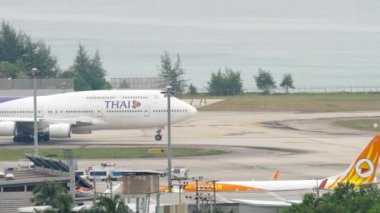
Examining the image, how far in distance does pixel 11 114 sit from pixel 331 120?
134 feet

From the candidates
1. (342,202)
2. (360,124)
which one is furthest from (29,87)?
(342,202)

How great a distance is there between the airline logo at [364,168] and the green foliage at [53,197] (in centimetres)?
2088

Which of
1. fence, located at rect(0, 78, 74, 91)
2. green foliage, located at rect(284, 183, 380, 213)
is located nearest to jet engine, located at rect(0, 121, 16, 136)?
fence, located at rect(0, 78, 74, 91)

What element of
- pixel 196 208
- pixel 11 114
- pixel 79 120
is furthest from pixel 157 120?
pixel 196 208

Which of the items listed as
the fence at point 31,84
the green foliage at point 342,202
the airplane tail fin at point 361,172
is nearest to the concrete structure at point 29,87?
the fence at point 31,84

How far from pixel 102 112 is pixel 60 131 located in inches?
190

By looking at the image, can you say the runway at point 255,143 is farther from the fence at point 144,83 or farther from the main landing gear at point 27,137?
the fence at point 144,83

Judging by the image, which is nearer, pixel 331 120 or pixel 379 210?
pixel 379 210

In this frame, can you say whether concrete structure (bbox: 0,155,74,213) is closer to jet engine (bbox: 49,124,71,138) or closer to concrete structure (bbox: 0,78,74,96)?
jet engine (bbox: 49,124,71,138)

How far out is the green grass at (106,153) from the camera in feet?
285

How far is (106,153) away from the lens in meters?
90.1

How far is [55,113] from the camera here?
105 meters

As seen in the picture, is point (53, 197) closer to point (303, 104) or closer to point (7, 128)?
point (7, 128)

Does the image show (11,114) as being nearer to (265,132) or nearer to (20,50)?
(265,132)
